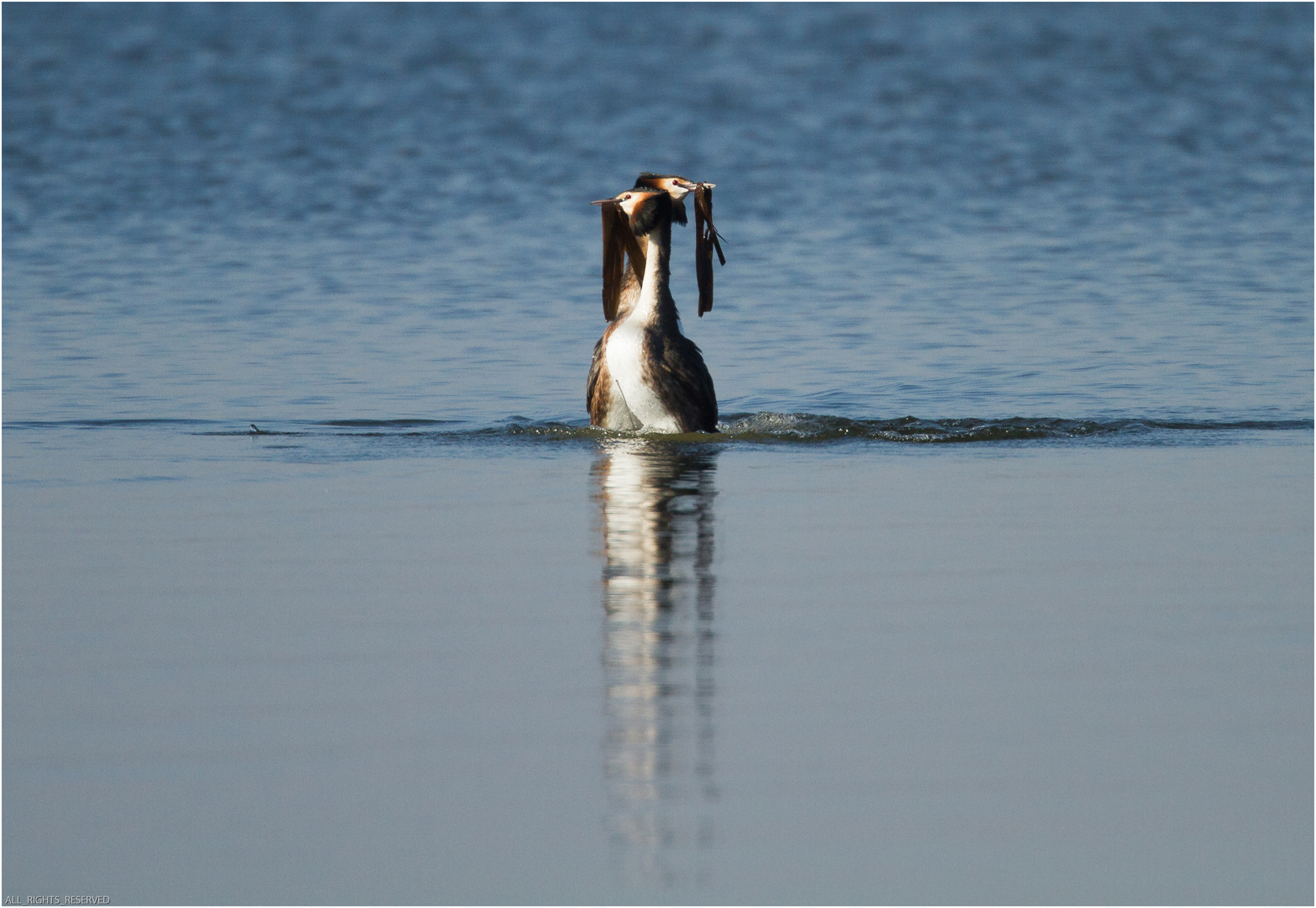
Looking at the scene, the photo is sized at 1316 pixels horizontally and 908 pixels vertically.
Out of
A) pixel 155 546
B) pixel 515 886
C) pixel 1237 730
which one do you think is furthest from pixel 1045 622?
pixel 155 546

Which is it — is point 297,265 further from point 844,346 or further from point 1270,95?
point 1270,95

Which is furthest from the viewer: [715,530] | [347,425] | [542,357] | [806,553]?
[542,357]

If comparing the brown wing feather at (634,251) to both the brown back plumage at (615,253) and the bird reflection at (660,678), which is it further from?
the bird reflection at (660,678)

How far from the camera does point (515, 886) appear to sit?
4195 millimetres

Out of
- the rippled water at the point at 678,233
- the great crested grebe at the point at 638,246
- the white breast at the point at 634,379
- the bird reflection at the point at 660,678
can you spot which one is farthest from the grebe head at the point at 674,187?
the bird reflection at the point at 660,678

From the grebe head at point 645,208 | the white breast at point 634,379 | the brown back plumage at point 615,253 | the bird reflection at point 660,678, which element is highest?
the grebe head at point 645,208

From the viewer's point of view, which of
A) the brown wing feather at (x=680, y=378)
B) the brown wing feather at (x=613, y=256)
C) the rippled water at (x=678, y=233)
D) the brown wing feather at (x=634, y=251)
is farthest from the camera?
the rippled water at (x=678, y=233)

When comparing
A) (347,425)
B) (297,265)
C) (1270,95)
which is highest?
(1270,95)

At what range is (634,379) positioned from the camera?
11.0m

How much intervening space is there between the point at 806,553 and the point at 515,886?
3.32 meters

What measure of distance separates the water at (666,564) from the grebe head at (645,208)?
1.21 metres

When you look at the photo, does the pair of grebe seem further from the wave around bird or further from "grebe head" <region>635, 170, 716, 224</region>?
the wave around bird

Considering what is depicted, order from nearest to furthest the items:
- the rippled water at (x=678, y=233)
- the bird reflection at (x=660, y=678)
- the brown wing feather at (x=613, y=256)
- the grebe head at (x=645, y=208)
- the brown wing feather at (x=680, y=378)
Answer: the bird reflection at (x=660, y=678), the brown wing feather at (x=680, y=378), the grebe head at (x=645, y=208), the brown wing feather at (x=613, y=256), the rippled water at (x=678, y=233)

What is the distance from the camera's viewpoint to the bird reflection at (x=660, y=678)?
442 cm
